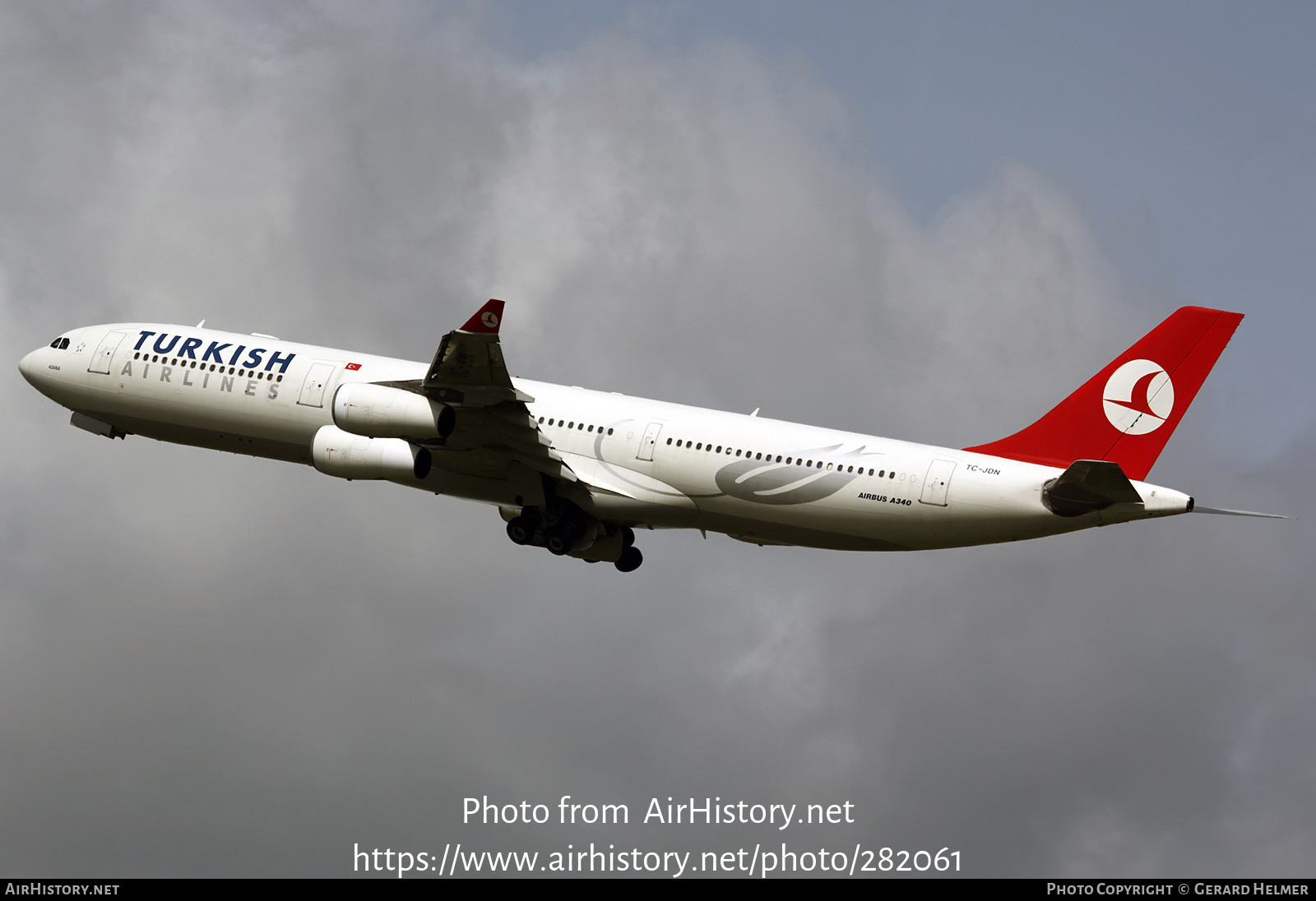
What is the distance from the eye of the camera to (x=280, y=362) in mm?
47250

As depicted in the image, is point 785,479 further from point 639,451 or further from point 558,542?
point 558,542

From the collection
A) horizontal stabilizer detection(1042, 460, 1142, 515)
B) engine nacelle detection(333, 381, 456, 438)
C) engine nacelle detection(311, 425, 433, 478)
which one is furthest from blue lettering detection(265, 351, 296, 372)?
horizontal stabilizer detection(1042, 460, 1142, 515)

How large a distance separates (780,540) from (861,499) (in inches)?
107

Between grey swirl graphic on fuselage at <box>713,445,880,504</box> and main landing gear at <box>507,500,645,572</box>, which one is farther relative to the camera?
main landing gear at <box>507,500,645,572</box>

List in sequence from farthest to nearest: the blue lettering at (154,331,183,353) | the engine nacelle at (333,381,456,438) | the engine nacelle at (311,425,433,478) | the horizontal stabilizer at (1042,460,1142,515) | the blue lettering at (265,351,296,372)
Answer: the blue lettering at (154,331,183,353) → the blue lettering at (265,351,296,372) → the engine nacelle at (311,425,433,478) → the engine nacelle at (333,381,456,438) → the horizontal stabilizer at (1042,460,1142,515)

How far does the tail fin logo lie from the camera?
1625 inches

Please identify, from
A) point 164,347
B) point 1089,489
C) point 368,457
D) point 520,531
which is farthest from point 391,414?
point 1089,489

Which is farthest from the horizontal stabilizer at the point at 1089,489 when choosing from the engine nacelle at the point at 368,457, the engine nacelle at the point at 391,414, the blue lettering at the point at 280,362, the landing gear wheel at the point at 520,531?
the blue lettering at the point at 280,362

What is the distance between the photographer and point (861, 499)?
41875 millimetres

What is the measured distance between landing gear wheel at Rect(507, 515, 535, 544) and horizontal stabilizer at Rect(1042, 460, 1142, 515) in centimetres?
1353

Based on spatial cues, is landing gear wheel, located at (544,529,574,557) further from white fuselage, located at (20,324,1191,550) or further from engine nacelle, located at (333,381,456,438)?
engine nacelle, located at (333,381,456,438)

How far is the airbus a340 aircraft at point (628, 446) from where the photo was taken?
4116 cm

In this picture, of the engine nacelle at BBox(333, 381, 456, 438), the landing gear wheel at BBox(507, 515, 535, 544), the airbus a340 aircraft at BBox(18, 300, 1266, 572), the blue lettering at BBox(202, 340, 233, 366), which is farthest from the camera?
the blue lettering at BBox(202, 340, 233, 366)
